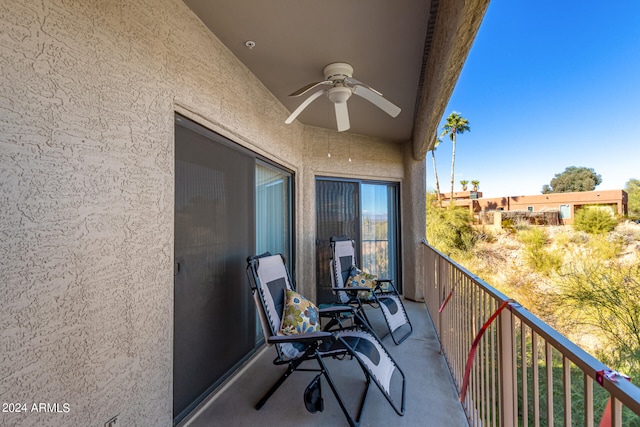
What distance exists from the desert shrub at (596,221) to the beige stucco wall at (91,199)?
15.6 meters

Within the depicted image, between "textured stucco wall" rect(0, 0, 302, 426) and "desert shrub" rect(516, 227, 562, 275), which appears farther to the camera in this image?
"desert shrub" rect(516, 227, 562, 275)

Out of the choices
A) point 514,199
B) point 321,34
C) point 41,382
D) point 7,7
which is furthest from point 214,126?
point 514,199

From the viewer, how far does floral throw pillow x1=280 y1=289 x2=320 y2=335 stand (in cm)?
233

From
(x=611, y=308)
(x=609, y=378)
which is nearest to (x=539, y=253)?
(x=611, y=308)

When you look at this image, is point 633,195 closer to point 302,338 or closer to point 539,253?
point 539,253

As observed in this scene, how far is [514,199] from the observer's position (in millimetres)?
21406

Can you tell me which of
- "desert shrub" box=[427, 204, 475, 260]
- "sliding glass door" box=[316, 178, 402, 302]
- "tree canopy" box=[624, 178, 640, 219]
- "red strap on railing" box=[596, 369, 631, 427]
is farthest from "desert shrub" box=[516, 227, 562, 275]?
"red strap on railing" box=[596, 369, 631, 427]

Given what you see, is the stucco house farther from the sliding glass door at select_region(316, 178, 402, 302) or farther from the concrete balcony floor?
the sliding glass door at select_region(316, 178, 402, 302)

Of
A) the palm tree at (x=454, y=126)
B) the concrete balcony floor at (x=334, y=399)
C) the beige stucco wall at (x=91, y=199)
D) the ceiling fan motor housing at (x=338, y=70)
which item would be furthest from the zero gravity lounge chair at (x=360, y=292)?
the palm tree at (x=454, y=126)

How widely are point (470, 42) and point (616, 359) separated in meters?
5.04

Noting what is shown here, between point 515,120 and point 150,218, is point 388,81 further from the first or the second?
point 515,120

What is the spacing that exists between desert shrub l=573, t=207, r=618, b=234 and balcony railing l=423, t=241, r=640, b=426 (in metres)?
11.5

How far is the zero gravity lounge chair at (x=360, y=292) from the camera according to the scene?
339 cm

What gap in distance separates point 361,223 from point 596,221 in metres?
12.8
